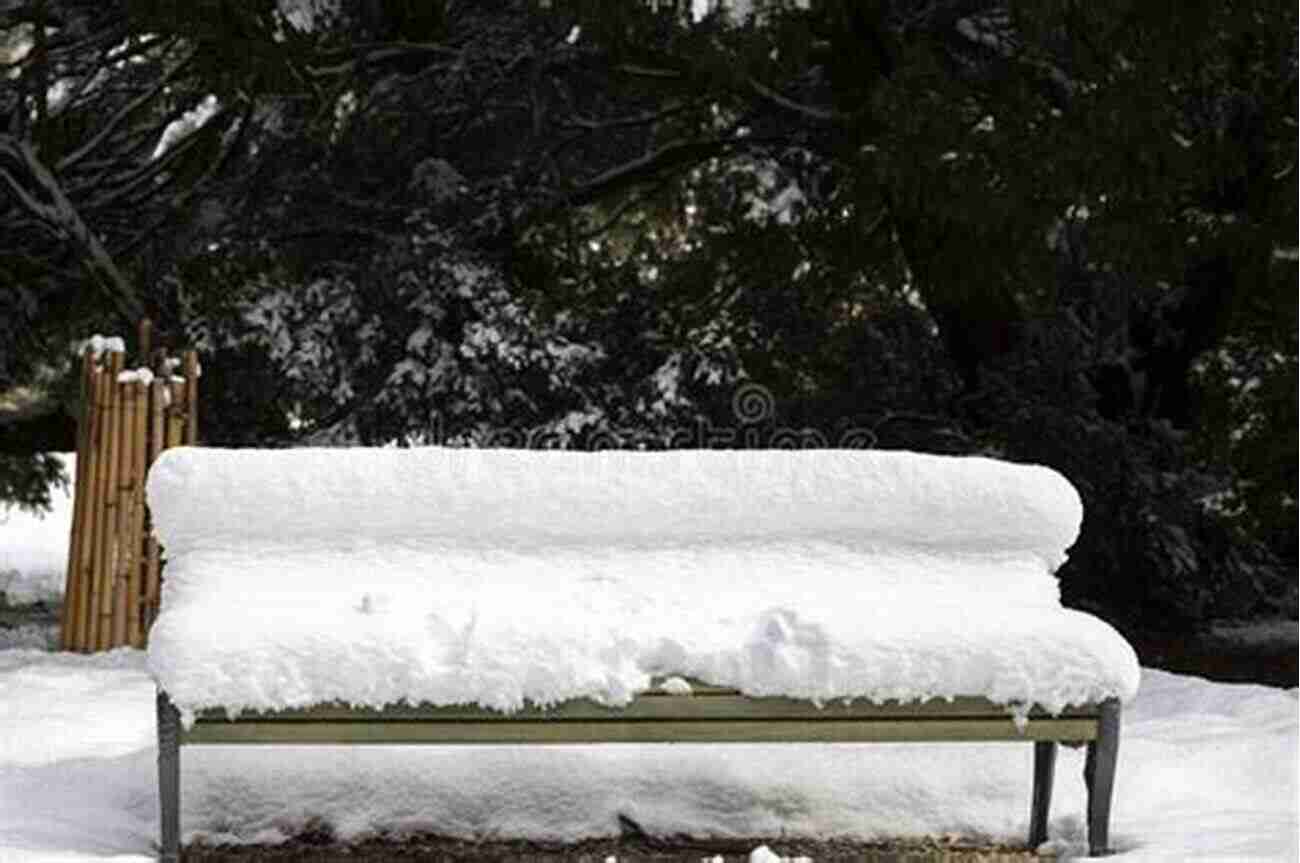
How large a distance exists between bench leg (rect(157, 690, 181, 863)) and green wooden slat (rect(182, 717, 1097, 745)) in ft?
0.11

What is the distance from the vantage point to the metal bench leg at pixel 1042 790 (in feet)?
17.1

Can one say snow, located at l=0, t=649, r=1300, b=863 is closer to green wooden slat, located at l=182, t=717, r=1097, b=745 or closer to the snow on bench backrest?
green wooden slat, located at l=182, t=717, r=1097, b=745

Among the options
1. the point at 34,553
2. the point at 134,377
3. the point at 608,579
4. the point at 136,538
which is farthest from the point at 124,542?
the point at 34,553

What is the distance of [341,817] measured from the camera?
526cm

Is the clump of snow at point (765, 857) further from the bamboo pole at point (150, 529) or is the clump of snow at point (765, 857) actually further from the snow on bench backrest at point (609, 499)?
the bamboo pole at point (150, 529)

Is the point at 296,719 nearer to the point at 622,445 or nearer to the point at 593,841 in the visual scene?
the point at 593,841

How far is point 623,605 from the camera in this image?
4.98m

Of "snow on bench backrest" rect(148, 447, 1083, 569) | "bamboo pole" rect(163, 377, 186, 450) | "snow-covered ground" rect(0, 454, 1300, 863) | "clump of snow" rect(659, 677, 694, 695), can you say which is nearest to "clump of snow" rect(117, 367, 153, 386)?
"bamboo pole" rect(163, 377, 186, 450)

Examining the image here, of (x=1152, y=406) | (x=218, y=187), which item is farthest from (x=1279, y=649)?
(x=218, y=187)

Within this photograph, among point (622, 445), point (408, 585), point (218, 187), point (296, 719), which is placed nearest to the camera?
point (296, 719)

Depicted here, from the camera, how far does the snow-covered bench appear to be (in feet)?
15.3

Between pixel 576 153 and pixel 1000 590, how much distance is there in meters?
7.18

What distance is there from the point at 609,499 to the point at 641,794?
71 cm

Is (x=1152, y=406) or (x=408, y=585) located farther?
(x=1152, y=406)
